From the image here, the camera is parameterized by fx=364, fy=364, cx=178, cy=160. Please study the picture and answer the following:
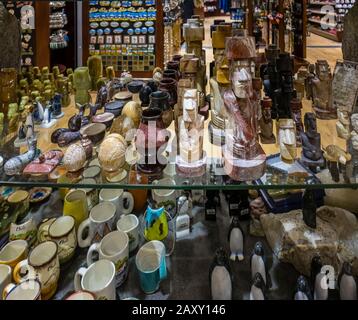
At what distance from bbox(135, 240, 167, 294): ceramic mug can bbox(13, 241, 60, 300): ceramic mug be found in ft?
0.71

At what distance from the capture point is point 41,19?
174cm

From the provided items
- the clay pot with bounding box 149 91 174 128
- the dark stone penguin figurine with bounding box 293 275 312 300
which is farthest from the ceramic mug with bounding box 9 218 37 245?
the dark stone penguin figurine with bounding box 293 275 312 300

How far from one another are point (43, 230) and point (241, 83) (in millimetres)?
732

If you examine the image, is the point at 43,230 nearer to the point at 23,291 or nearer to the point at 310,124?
the point at 23,291

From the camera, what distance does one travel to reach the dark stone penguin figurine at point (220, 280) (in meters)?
0.93

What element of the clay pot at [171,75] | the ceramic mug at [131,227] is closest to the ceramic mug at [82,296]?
the ceramic mug at [131,227]

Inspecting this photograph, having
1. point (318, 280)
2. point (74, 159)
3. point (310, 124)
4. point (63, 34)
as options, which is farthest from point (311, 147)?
point (63, 34)

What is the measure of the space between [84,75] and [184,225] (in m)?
0.66

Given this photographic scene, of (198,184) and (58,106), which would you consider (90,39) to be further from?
(198,184)

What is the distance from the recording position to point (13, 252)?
1.02m

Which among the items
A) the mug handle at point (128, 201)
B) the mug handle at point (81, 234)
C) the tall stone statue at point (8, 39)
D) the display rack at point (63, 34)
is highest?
the display rack at point (63, 34)

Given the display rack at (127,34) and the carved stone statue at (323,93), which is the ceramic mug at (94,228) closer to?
the carved stone statue at (323,93)

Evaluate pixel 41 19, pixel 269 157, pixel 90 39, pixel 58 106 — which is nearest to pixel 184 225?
pixel 269 157

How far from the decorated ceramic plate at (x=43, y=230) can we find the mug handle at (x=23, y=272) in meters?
0.12
